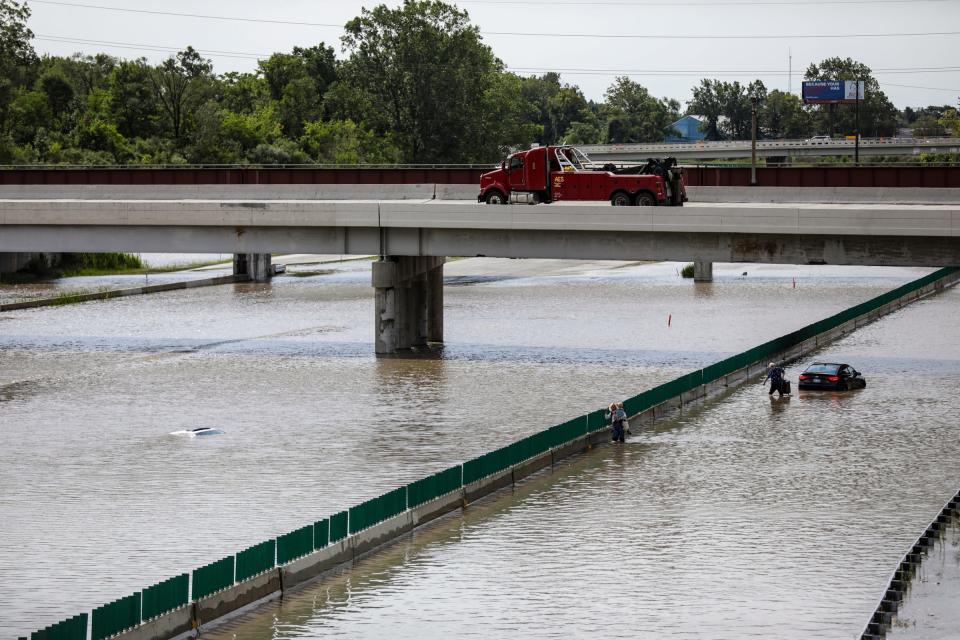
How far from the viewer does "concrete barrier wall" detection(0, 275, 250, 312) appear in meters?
80.6

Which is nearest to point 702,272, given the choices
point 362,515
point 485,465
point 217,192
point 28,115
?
point 217,192

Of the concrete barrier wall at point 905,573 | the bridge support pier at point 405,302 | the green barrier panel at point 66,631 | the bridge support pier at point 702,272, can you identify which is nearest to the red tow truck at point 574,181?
the bridge support pier at point 405,302

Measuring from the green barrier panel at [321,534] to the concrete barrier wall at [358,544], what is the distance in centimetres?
16

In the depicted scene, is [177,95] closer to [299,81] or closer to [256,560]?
[299,81]

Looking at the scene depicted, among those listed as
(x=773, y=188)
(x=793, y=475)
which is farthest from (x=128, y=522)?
(x=773, y=188)

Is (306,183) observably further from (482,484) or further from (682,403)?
(482,484)

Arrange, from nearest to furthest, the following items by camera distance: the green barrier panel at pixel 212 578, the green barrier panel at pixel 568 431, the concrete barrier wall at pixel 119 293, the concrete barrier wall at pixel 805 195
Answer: the green barrier panel at pixel 212 578, the green barrier panel at pixel 568 431, the concrete barrier wall at pixel 805 195, the concrete barrier wall at pixel 119 293

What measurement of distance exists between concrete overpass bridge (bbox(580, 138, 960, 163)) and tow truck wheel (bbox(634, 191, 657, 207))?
374ft

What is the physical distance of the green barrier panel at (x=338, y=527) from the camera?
93.5 feet

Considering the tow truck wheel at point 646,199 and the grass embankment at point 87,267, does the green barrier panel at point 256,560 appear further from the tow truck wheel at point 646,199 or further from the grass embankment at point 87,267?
the grass embankment at point 87,267

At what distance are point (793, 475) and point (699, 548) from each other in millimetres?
8166

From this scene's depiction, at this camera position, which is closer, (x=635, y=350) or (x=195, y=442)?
(x=195, y=442)

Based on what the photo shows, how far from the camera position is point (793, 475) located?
37.8m

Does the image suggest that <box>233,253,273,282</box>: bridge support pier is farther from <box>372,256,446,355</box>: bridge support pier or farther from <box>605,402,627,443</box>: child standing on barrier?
<box>605,402,627,443</box>: child standing on barrier
